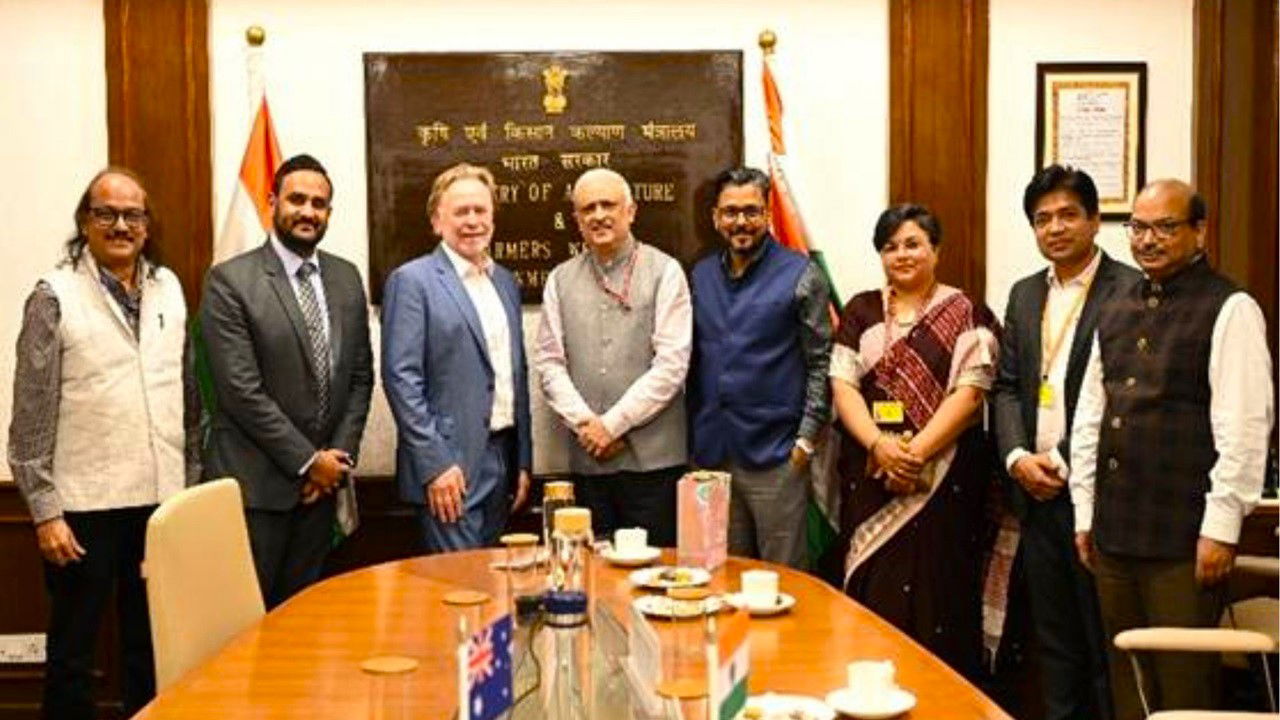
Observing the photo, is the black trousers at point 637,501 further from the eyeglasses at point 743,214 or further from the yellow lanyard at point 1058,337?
the yellow lanyard at point 1058,337

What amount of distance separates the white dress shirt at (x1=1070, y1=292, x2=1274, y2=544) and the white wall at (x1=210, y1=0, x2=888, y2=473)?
160 centimetres

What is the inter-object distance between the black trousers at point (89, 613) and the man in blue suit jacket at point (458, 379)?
77cm

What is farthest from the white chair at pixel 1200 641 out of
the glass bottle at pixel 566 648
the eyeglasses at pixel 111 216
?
the eyeglasses at pixel 111 216

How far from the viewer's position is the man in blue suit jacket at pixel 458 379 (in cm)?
411

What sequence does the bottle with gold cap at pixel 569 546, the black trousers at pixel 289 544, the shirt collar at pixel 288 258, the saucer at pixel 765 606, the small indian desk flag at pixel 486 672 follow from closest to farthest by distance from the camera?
the small indian desk flag at pixel 486 672, the bottle with gold cap at pixel 569 546, the saucer at pixel 765 606, the black trousers at pixel 289 544, the shirt collar at pixel 288 258

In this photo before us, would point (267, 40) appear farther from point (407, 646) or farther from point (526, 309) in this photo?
point (407, 646)

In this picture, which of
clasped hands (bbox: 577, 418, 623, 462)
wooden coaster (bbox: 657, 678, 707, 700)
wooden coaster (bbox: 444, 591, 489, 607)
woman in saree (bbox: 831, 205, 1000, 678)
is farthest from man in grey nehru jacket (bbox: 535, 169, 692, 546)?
wooden coaster (bbox: 657, 678, 707, 700)

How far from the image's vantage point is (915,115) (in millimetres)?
4664

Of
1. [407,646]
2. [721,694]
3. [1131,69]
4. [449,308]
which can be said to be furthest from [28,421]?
[1131,69]

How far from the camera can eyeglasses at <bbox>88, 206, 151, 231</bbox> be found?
394cm

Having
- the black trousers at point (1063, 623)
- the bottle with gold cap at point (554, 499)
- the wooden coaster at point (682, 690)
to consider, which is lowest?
the black trousers at point (1063, 623)

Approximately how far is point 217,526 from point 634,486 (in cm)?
163

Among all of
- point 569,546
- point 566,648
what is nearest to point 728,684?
point 566,648

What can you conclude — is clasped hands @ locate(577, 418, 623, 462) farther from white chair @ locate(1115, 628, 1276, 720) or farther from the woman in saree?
white chair @ locate(1115, 628, 1276, 720)
